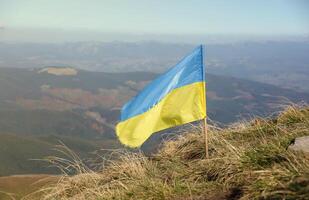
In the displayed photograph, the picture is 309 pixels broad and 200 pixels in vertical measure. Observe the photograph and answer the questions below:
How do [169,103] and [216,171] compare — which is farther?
[169,103]

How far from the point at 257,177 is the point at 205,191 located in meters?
0.95

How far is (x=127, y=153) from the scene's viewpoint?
1041 centimetres

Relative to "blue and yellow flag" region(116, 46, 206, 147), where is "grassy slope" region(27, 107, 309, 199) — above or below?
below

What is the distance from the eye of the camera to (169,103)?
8.88 metres

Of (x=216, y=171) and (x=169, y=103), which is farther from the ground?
(x=169, y=103)

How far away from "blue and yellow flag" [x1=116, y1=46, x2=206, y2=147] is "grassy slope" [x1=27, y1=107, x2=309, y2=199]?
2.57 ft

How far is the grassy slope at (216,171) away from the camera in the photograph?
20.1 ft

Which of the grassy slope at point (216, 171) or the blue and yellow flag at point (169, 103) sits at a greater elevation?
the blue and yellow flag at point (169, 103)

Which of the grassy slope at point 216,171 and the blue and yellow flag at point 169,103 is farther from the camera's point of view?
the blue and yellow flag at point 169,103

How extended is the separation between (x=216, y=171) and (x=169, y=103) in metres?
1.74

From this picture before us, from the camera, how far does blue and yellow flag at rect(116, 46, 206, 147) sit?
8.68m

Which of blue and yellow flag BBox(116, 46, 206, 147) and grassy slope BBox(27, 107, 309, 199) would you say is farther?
blue and yellow flag BBox(116, 46, 206, 147)

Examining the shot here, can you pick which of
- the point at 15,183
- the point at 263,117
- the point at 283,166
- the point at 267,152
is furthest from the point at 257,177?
the point at 15,183

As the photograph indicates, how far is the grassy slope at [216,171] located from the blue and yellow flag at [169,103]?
2.57 ft
